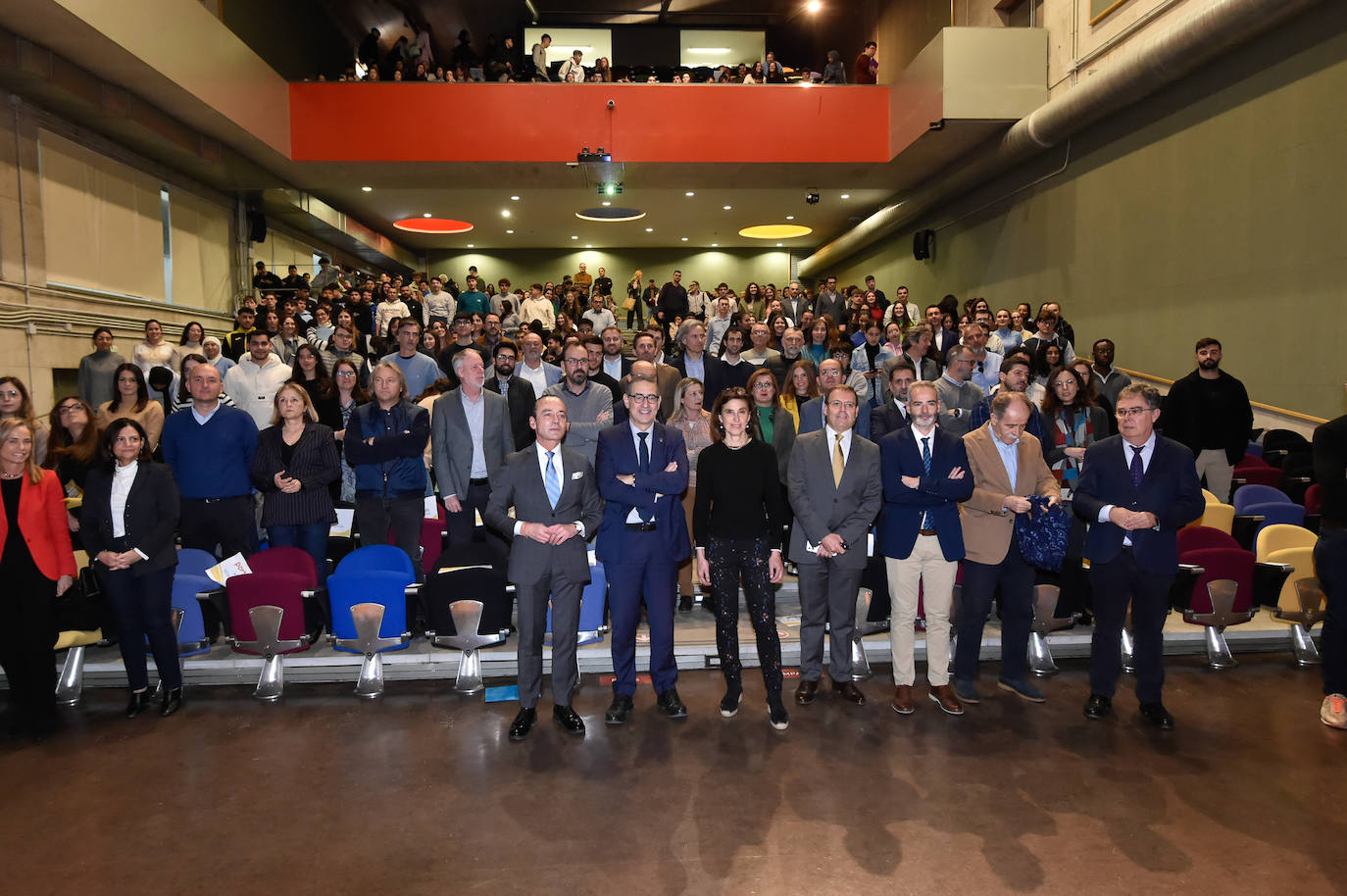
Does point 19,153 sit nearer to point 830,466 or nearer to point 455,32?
point 830,466

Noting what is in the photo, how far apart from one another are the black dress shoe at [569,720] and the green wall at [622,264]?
1928 cm

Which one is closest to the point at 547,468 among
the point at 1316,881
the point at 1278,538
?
the point at 1316,881

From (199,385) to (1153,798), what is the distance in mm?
5003

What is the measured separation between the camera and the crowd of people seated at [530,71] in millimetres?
13547

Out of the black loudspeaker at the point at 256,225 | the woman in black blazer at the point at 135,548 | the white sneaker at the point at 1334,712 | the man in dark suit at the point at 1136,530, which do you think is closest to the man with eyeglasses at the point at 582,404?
the woman in black blazer at the point at 135,548

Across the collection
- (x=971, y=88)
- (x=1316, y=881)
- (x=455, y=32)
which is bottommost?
(x=1316, y=881)

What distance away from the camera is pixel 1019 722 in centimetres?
392

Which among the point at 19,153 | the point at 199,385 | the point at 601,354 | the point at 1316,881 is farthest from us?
the point at 19,153

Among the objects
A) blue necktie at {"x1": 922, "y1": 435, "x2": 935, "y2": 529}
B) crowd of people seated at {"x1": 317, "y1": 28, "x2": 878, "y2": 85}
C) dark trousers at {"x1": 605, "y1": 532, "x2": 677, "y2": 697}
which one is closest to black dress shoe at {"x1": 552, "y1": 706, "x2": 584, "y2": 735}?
dark trousers at {"x1": 605, "y1": 532, "x2": 677, "y2": 697}

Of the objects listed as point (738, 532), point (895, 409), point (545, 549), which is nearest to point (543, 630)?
point (545, 549)

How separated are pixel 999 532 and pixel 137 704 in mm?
4380

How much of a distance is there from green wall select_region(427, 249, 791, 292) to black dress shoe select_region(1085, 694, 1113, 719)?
19.3 m

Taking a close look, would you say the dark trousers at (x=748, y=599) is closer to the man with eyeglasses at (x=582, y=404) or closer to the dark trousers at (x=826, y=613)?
the dark trousers at (x=826, y=613)

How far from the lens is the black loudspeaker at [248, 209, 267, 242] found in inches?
549
